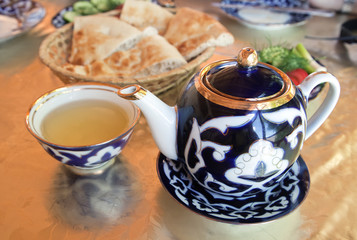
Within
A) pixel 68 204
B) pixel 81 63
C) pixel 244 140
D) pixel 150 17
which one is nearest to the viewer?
pixel 244 140

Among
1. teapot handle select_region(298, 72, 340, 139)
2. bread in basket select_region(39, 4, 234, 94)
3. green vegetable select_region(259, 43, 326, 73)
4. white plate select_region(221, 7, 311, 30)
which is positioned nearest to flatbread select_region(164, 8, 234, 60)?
bread in basket select_region(39, 4, 234, 94)

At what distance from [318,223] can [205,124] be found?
0.27 m

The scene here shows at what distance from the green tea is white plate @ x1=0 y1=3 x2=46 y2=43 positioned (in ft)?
1.90

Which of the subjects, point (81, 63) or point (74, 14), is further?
point (74, 14)

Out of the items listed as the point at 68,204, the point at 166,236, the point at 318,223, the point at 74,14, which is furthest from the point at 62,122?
the point at 74,14

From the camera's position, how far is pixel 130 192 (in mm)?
582

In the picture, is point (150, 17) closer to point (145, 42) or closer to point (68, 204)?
point (145, 42)

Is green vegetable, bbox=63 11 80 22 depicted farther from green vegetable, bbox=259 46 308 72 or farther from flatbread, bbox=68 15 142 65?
green vegetable, bbox=259 46 308 72

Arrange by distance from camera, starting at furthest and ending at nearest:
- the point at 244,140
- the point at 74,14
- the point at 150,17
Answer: the point at 74,14, the point at 150,17, the point at 244,140

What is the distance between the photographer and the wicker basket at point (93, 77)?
68 centimetres

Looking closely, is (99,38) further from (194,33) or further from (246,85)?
(246,85)

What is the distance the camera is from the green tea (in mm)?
564

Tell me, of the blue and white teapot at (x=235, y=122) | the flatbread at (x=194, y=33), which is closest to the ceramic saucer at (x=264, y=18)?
the flatbread at (x=194, y=33)

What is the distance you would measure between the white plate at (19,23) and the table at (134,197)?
33cm
